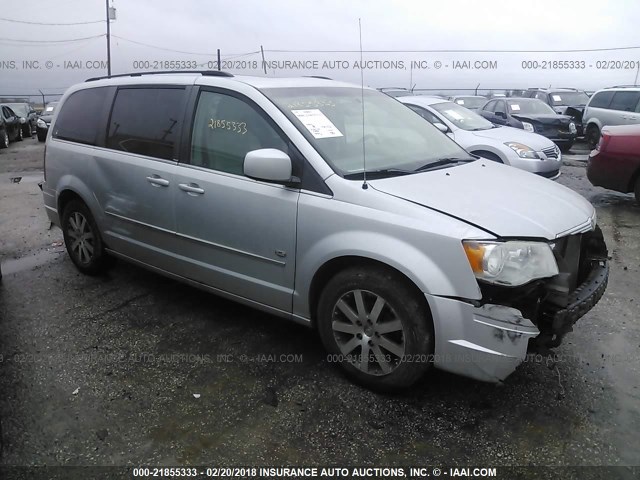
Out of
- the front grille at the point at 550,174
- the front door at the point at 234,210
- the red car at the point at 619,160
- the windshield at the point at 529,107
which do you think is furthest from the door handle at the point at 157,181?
the windshield at the point at 529,107

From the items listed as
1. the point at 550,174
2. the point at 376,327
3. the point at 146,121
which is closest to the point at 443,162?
the point at 376,327

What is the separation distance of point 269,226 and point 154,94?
1.56 m

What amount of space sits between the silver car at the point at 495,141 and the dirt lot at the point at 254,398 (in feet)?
12.6

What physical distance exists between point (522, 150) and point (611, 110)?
7.44 meters

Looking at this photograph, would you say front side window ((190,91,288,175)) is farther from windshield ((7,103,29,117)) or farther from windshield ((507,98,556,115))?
windshield ((7,103,29,117))

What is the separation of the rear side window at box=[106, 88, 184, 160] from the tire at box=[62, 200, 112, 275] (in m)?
0.74

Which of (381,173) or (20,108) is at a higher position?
(20,108)

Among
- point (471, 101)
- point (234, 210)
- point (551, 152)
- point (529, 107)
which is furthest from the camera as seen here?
point (471, 101)

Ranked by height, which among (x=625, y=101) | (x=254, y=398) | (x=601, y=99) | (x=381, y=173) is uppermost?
(x=601, y=99)

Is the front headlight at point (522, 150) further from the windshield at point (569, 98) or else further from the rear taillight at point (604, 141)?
the windshield at point (569, 98)

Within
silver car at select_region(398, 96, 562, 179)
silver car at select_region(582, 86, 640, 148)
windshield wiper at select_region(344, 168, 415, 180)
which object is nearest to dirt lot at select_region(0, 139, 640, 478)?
windshield wiper at select_region(344, 168, 415, 180)

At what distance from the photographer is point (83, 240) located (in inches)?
181

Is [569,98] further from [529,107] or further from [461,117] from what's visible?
[461,117]

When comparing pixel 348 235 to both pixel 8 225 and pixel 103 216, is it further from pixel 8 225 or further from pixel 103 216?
pixel 8 225
